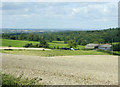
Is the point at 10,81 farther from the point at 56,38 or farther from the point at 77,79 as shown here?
the point at 56,38

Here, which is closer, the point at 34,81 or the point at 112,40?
the point at 34,81

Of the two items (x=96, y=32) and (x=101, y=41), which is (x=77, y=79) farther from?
(x=96, y=32)

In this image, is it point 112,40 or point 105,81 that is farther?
point 112,40

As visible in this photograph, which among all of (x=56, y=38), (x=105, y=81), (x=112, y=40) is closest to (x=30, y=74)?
(x=105, y=81)

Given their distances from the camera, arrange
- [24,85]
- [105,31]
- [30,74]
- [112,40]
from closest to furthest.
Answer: [24,85] < [30,74] < [112,40] < [105,31]

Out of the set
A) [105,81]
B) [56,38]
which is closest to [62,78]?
[105,81]

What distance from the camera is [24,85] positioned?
6.41m

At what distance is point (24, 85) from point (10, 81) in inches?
20.1

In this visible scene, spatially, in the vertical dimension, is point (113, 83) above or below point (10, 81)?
below

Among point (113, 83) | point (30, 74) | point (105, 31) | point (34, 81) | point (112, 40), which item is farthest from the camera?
point (105, 31)

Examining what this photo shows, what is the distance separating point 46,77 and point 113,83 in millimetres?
2826

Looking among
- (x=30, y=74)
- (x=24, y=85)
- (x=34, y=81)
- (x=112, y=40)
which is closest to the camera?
(x=24, y=85)

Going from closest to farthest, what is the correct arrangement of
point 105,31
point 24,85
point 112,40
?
point 24,85 → point 112,40 → point 105,31

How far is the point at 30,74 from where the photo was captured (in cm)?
838
